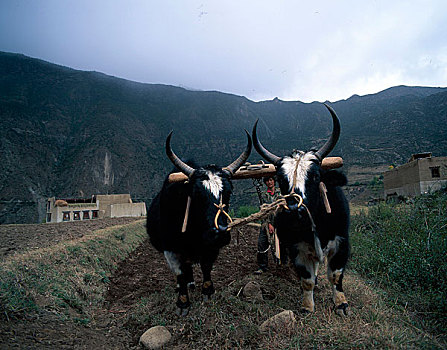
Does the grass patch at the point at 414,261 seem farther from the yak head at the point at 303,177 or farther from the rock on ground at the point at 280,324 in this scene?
the yak head at the point at 303,177

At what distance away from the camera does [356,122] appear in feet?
171

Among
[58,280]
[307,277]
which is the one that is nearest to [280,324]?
[307,277]

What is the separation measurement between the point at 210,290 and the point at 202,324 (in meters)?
0.86

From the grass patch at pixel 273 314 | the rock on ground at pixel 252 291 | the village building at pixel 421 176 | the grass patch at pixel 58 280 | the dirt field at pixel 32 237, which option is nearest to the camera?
the grass patch at pixel 273 314

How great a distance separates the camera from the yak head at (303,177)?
3.41 m

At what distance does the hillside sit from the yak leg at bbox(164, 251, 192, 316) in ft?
115

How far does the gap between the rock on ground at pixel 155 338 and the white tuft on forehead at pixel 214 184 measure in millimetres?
1885

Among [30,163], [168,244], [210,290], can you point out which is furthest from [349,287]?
[30,163]

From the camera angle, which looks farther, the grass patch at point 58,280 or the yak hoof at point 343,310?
the yak hoof at point 343,310

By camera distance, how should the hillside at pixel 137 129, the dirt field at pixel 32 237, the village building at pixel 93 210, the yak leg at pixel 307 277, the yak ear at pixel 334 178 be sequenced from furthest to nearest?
the hillside at pixel 137 129
the village building at pixel 93 210
the dirt field at pixel 32 237
the yak ear at pixel 334 178
the yak leg at pixel 307 277

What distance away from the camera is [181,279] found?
4.32 meters

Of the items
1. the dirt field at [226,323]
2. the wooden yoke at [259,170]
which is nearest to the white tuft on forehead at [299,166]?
the wooden yoke at [259,170]

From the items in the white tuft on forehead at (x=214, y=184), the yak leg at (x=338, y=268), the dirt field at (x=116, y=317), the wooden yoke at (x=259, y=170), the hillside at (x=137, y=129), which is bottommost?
the dirt field at (x=116, y=317)

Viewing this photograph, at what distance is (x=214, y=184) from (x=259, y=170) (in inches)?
41.4
